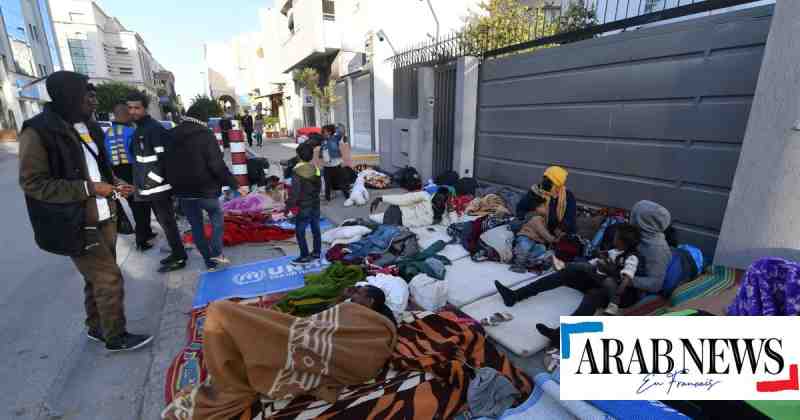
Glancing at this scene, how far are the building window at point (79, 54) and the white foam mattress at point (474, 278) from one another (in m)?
68.7

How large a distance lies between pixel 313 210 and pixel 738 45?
15.9 ft

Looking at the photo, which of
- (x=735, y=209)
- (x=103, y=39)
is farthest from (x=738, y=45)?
(x=103, y=39)

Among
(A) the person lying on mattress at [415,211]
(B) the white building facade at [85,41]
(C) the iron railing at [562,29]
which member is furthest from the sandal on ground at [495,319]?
(B) the white building facade at [85,41]

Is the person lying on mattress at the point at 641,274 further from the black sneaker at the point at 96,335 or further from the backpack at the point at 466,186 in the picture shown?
the backpack at the point at 466,186

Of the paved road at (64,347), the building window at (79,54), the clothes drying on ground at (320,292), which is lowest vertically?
Result: the paved road at (64,347)

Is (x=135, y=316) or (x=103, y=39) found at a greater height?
(x=103, y=39)

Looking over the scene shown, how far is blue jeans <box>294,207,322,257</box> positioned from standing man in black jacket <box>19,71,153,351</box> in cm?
174

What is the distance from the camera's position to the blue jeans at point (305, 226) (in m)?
4.17

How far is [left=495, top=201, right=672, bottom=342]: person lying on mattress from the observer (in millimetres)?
2957

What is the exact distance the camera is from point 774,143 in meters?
2.83

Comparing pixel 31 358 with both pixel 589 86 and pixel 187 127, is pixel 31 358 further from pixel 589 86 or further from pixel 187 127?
pixel 589 86

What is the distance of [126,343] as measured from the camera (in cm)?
271

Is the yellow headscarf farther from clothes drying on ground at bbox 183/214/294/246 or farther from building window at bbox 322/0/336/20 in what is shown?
building window at bbox 322/0/336/20

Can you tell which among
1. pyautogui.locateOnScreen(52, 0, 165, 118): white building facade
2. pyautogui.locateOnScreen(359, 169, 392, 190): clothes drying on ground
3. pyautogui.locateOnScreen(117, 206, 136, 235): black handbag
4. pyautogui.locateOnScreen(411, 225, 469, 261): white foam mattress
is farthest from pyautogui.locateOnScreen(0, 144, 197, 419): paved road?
pyautogui.locateOnScreen(52, 0, 165, 118): white building facade
